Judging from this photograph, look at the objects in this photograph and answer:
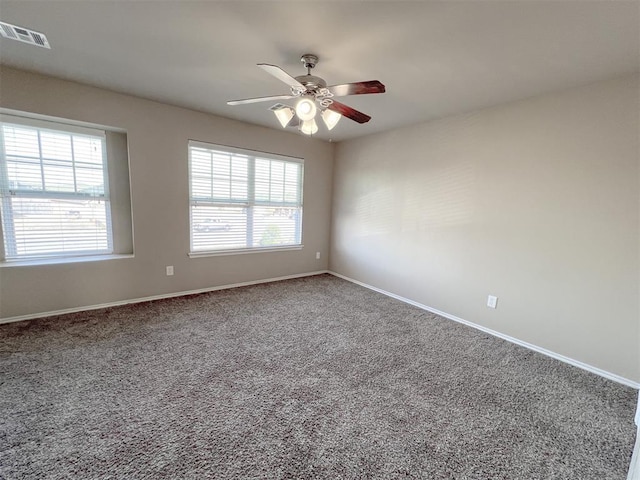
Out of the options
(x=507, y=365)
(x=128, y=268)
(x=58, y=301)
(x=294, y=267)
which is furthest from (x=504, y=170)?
(x=58, y=301)

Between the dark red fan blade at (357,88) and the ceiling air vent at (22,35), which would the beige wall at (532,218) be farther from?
the ceiling air vent at (22,35)

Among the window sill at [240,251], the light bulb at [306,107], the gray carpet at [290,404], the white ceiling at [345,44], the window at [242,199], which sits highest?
the white ceiling at [345,44]

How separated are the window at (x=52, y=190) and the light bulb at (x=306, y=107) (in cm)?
254

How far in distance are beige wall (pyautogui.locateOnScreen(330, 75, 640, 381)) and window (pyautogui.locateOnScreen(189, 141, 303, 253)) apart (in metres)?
1.55

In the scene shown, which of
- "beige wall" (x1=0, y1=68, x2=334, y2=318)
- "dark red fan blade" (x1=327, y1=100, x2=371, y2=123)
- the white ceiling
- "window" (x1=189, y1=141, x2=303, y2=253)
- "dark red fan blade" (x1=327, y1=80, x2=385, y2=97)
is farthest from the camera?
"window" (x1=189, y1=141, x2=303, y2=253)

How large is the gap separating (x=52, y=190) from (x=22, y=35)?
1.50m

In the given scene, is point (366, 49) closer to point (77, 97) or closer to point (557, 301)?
point (557, 301)

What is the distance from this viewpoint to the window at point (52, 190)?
2.66m

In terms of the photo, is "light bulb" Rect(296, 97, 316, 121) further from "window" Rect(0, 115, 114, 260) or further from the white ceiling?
"window" Rect(0, 115, 114, 260)

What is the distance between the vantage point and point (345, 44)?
73.1 inches

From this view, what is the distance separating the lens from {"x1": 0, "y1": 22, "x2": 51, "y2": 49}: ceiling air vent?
183cm

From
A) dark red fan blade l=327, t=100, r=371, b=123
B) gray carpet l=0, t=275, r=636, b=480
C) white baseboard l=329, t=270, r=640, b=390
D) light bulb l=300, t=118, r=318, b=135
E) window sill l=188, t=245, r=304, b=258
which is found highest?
dark red fan blade l=327, t=100, r=371, b=123

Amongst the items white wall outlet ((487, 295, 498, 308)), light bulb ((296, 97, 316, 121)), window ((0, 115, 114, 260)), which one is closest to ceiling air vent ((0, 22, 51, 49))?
window ((0, 115, 114, 260))

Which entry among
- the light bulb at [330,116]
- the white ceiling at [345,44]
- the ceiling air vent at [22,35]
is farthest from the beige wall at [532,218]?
the ceiling air vent at [22,35]
